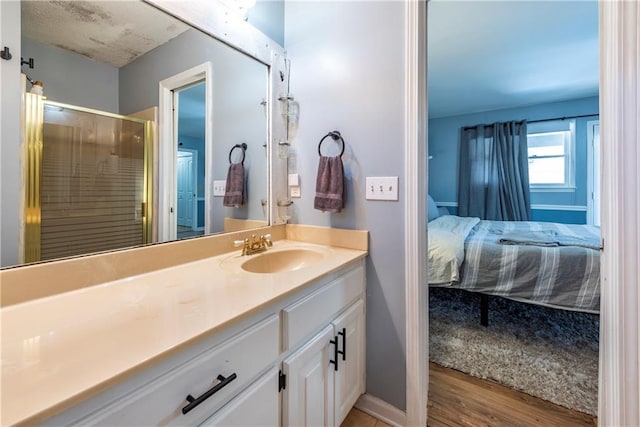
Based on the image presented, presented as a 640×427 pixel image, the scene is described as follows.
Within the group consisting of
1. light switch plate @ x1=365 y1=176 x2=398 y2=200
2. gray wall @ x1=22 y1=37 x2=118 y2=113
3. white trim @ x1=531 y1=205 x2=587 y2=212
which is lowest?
white trim @ x1=531 y1=205 x2=587 y2=212

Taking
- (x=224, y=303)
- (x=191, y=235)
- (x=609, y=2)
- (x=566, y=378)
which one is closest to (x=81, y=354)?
(x=224, y=303)

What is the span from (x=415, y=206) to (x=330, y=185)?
17.0 inches

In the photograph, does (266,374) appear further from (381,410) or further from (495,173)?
(495,173)

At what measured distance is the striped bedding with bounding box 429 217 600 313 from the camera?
1879 millimetres

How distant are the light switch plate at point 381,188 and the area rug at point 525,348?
4.10 feet

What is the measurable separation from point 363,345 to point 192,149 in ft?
4.12

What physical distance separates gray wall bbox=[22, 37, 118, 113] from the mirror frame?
0.21 meters

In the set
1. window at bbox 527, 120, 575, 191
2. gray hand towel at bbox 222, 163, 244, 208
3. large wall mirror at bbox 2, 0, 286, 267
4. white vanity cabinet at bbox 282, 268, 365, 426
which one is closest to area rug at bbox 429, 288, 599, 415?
white vanity cabinet at bbox 282, 268, 365, 426

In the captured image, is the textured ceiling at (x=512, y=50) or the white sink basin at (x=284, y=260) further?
the textured ceiling at (x=512, y=50)

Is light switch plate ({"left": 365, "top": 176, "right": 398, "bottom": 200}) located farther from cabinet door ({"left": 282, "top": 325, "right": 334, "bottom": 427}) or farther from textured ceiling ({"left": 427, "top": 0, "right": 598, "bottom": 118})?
textured ceiling ({"left": 427, "top": 0, "right": 598, "bottom": 118})

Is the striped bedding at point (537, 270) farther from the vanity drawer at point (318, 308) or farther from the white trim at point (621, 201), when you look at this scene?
the vanity drawer at point (318, 308)

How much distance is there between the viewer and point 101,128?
3.16 feet

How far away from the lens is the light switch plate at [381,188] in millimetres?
1298

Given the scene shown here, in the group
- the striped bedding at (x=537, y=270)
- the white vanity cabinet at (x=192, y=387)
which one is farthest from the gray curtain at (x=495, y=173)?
the white vanity cabinet at (x=192, y=387)
